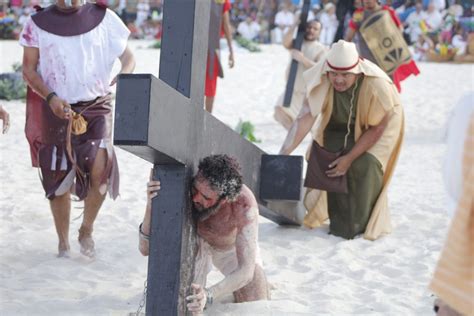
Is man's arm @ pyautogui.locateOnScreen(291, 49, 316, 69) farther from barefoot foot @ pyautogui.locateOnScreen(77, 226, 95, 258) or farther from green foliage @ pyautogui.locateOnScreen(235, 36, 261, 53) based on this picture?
green foliage @ pyautogui.locateOnScreen(235, 36, 261, 53)

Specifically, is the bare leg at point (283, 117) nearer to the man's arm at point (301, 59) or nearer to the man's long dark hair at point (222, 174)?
the man's arm at point (301, 59)

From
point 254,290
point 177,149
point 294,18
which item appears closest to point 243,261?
point 254,290

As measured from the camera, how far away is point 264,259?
5.43 m

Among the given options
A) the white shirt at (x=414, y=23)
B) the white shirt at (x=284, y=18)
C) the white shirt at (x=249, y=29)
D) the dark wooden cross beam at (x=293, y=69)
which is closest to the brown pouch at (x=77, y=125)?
the dark wooden cross beam at (x=293, y=69)

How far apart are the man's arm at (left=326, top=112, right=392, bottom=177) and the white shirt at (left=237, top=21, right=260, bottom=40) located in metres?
17.3

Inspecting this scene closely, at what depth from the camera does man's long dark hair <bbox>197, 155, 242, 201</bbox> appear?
12.0 ft

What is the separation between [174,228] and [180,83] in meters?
0.57

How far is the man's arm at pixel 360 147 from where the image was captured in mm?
5797

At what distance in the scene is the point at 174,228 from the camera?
3.50 m

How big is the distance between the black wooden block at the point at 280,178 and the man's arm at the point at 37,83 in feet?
3.79

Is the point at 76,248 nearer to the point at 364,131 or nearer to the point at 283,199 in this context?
the point at 283,199

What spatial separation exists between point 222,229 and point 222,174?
0.42 meters

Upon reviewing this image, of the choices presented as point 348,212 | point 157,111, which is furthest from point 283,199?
point 157,111

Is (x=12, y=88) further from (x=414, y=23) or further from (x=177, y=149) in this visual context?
(x=414, y=23)
